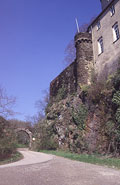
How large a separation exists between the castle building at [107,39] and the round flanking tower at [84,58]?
57 centimetres

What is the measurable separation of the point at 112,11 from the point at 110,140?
13.5m

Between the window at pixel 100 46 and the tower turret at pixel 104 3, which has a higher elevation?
the tower turret at pixel 104 3

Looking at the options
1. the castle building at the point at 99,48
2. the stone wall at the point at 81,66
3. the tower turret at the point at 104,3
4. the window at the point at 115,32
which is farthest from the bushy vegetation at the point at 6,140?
the tower turret at the point at 104,3

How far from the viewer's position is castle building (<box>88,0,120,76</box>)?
16344mm

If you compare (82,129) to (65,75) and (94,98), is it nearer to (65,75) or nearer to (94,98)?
(94,98)

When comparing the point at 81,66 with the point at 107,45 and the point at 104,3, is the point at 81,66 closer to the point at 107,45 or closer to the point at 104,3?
the point at 107,45

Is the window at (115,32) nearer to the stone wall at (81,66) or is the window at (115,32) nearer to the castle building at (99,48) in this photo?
the castle building at (99,48)

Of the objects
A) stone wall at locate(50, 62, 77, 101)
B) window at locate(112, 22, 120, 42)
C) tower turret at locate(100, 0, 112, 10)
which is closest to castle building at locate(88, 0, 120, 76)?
window at locate(112, 22, 120, 42)

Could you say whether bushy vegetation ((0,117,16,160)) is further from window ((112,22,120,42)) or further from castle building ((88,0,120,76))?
window ((112,22,120,42))

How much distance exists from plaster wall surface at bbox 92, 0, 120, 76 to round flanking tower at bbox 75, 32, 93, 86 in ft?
2.02

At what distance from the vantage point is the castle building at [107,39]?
1634cm

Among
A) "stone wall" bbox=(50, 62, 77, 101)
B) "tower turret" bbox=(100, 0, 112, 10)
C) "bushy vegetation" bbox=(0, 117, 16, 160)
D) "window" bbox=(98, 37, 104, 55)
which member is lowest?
"bushy vegetation" bbox=(0, 117, 16, 160)

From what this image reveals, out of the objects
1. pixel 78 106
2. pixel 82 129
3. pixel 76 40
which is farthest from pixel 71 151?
pixel 76 40

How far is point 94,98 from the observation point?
48.2 feet
